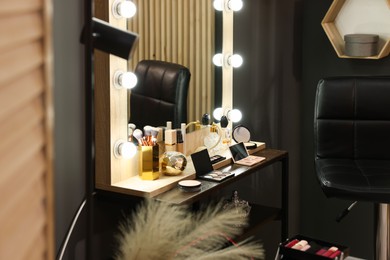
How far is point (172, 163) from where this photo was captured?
2752mm

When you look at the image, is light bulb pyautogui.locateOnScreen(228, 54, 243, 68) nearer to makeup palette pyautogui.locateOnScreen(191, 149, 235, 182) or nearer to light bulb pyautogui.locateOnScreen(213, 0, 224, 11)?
light bulb pyautogui.locateOnScreen(213, 0, 224, 11)

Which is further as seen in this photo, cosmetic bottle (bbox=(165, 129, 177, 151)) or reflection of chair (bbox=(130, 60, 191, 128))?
cosmetic bottle (bbox=(165, 129, 177, 151))

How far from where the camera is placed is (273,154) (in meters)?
3.31

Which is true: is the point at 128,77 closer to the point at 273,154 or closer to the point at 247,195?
the point at 273,154

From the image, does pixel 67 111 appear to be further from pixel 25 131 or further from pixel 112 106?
pixel 25 131

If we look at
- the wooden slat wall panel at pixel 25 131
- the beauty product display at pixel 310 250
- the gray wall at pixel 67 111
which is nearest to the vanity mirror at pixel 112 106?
the gray wall at pixel 67 111

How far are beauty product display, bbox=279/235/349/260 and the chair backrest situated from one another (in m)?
0.57

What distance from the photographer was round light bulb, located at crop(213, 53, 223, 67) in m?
3.38

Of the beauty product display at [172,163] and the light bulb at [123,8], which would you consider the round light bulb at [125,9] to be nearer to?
the light bulb at [123,8]

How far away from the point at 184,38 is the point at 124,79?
68 centimetres

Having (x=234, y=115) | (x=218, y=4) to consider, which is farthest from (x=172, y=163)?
A: (x=218, y=4)

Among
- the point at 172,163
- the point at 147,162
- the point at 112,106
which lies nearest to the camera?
the point at 112,106

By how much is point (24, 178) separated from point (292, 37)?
3.30 meters

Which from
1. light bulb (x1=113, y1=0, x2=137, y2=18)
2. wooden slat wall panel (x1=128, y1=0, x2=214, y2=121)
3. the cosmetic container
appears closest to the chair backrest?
the cosmetic container
